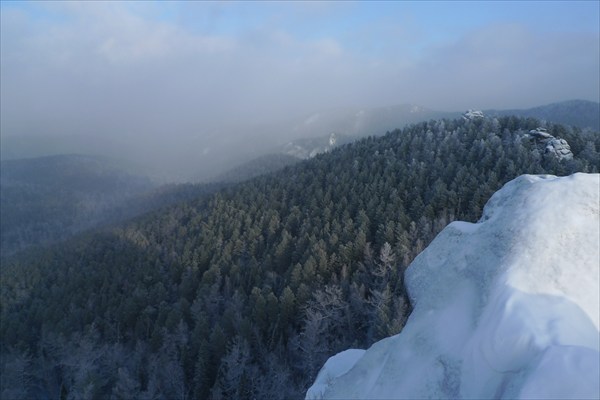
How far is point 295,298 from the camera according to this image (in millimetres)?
58375

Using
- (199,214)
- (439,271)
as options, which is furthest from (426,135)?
(439,271)

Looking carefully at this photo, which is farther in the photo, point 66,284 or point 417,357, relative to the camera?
point 66,284

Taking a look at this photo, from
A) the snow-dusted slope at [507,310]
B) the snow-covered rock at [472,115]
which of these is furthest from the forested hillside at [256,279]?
the snow-dusted slope at [507,310]

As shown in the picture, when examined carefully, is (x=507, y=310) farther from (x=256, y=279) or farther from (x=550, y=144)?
(x=550, y=144)

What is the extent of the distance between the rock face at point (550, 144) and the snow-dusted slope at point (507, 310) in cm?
8141

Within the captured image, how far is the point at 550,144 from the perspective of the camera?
90.2m

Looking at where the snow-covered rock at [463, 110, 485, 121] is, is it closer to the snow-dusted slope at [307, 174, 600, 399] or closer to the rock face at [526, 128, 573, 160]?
the rock face at [526, 128, 573, 160]

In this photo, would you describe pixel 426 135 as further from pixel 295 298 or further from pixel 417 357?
pixel 417 357

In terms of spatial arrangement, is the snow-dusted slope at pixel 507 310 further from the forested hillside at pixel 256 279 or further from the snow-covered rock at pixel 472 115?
the snow-covered rock at pixel 472 115

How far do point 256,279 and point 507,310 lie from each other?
198 feet

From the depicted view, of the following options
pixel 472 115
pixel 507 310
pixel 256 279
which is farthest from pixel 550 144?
pixel 507 310

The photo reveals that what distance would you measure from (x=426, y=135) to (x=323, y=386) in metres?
110

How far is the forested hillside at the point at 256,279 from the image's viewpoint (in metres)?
52.0

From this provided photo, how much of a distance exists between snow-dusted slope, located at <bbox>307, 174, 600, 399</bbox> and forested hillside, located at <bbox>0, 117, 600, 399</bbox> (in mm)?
25377
